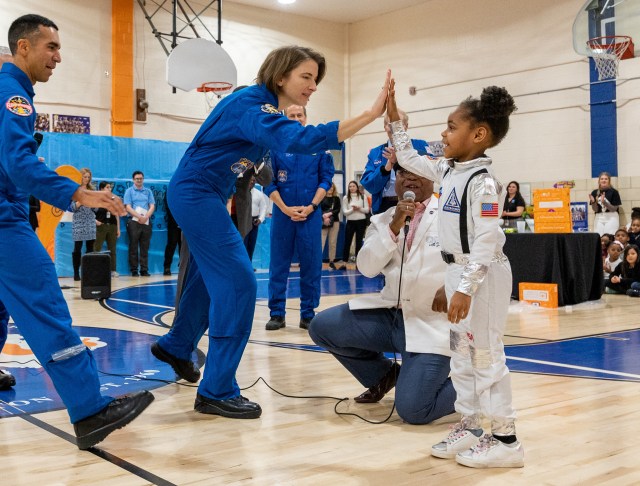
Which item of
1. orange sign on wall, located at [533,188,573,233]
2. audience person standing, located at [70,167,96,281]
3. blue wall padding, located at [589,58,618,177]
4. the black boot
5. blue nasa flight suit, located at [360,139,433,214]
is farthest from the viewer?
blue wall padding, located at [589,58,618,177]

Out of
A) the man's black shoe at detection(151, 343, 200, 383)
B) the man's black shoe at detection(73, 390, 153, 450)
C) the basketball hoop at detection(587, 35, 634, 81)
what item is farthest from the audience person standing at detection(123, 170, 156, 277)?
the man's black shoe at detection(73, 390, 153, 450)

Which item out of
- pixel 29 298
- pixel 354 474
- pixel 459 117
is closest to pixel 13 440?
pixel 29 298

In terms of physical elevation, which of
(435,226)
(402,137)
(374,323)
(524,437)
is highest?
(402,137)

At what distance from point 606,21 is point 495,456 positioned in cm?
967

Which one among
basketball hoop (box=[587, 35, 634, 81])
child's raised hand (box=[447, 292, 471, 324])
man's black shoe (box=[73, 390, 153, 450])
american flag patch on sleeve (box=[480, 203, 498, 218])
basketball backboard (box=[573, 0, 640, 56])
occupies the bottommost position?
man's black shoe (box=[73, 390, 153, 450])

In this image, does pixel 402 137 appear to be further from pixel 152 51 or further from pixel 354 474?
pixel 152 51

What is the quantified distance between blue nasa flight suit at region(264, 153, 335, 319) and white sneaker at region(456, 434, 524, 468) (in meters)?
3.86

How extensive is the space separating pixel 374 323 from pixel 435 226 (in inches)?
22.4

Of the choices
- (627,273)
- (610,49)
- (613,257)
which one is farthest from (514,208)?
(627,273)

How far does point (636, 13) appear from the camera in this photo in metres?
10.3

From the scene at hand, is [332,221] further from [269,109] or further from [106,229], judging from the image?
[269,109]

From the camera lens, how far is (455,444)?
2.80 metres

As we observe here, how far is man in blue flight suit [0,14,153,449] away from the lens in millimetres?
2787

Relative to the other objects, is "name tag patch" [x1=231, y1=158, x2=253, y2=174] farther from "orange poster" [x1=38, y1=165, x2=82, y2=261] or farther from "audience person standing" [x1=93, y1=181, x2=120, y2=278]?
"audience person standing" [x1=93, y1=181, x2=120, y2=278]
